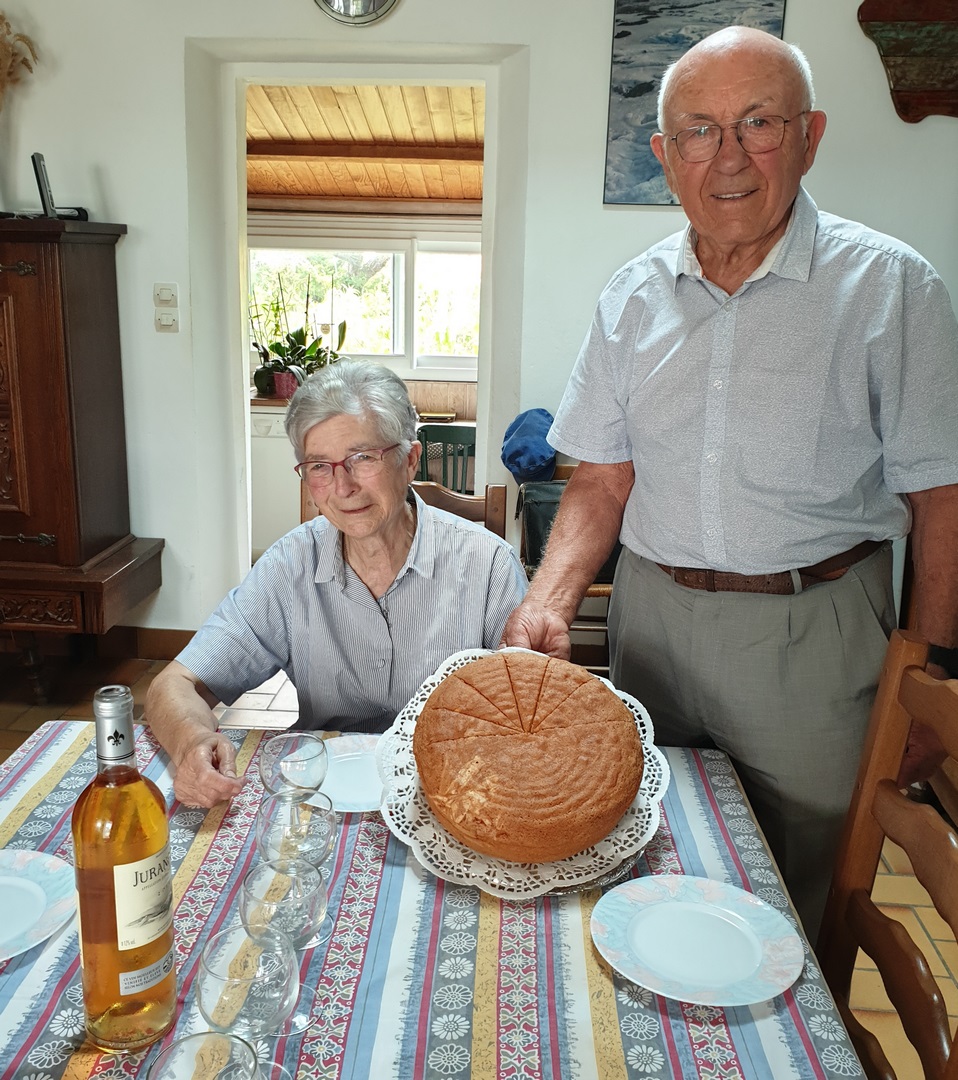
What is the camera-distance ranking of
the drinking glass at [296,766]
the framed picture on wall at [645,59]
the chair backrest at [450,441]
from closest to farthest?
the drinking glass at [296,766], the framed picture on wall at [645,59], the chair backrest at [450,441]

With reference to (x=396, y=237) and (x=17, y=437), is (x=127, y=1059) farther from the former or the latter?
(x=396, y=237)

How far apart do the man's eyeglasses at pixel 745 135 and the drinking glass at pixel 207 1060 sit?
1274 mm

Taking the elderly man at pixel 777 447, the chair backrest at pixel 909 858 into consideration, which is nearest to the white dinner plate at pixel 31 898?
the elderly man at pixel 777 447

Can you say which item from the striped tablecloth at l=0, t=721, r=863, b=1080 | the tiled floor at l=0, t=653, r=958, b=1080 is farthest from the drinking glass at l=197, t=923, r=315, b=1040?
the tiled floor at l=0, t=653, r=958, b=1080

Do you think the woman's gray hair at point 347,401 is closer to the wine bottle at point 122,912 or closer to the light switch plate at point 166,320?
the wine bottle at point 122,912

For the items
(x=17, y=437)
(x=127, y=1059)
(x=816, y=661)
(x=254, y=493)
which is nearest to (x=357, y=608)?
(x=816, y=661)

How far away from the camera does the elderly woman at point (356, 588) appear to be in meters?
1.53

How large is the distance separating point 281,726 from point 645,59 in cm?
244

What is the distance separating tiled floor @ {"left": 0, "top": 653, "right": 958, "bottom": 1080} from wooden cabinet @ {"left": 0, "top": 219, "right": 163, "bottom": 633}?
12.8 inches

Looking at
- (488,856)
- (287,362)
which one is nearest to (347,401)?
(488,856)

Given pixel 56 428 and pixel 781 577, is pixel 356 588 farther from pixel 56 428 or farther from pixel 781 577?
pixel 56 428

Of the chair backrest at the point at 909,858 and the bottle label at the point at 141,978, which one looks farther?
the chair backrest at the point at 909,858

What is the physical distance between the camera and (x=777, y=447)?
1.42 metres

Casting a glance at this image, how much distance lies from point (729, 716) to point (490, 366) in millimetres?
2255
